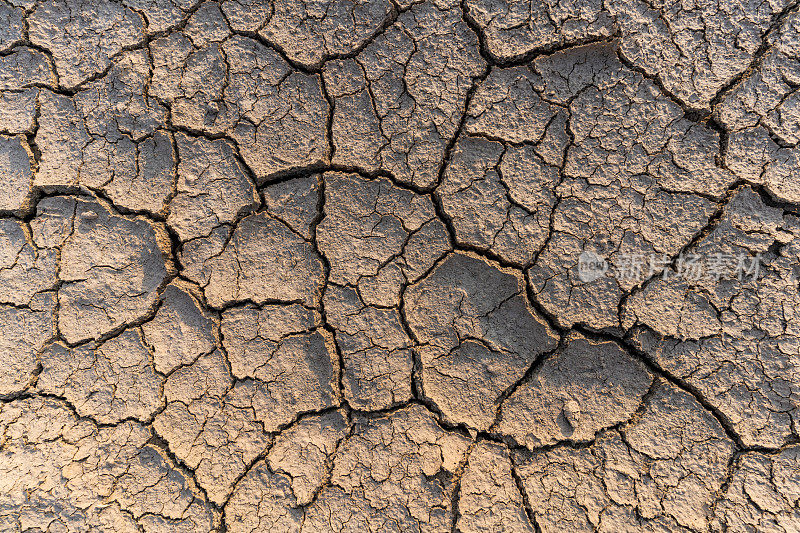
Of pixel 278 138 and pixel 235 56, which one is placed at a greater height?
pixel 235 56

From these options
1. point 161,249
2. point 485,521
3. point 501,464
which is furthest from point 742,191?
point 161,249

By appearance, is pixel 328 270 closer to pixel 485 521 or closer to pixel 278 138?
pixel 278 138

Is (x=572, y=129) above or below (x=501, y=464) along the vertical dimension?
above

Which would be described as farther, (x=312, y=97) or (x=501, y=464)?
(x=312, y=97)

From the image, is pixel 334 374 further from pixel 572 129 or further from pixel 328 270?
pixel 572 129

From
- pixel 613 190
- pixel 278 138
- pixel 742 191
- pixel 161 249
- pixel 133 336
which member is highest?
pixel 742 191

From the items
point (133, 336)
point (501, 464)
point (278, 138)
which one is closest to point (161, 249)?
point (133, 336)
